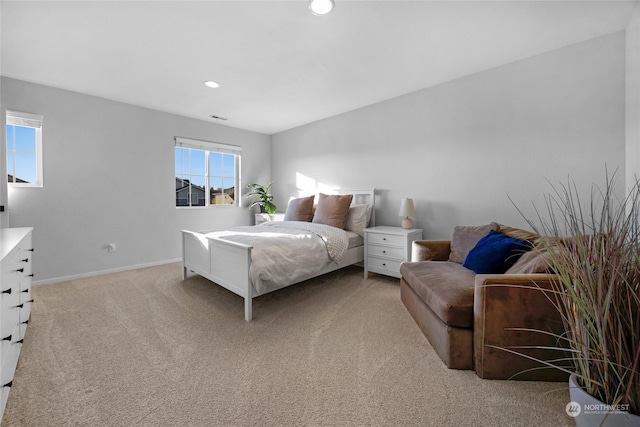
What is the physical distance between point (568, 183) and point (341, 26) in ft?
7.92

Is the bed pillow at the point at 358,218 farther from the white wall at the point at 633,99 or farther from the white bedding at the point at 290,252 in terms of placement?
the white wall at the point at 633,99

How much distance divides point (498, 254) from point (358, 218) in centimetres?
192

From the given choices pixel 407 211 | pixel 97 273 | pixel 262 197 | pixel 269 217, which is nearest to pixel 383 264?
pixel 407 211

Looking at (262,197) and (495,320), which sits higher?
(262,197)

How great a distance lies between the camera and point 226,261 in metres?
2.47

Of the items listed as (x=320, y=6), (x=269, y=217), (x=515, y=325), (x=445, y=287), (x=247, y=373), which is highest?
(x=320, y=6)

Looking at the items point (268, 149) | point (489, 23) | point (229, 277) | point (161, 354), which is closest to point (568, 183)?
point (489, 23)

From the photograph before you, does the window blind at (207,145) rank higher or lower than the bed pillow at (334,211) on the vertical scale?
higher

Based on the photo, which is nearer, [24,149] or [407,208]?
[24,149]

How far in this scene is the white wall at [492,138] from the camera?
7.38 ft

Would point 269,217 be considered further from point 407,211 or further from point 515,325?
point 515,325

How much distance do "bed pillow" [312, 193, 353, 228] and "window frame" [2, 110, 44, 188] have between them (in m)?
3.40

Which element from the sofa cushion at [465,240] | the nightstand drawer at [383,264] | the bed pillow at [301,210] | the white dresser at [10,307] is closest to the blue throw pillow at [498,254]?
the sofa cushion at [465,240]

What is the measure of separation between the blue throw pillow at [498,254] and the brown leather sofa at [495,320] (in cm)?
8
